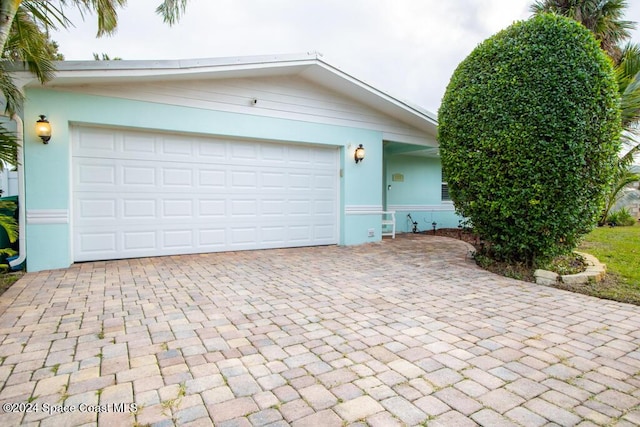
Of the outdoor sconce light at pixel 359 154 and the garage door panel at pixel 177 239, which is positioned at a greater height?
the outdoor sconce light at pixel 359 154

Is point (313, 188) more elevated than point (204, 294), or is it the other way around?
point (313, 188)

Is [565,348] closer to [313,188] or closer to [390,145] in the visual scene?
[313,188]

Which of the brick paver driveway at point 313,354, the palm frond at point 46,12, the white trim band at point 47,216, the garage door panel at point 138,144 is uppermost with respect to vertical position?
the palm frond at point 46,12

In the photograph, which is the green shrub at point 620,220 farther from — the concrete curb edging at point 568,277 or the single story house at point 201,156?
the concrete curb edging at point 568,277

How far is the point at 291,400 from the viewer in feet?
6.10

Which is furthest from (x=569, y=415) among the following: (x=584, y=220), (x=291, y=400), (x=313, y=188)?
(x=313, y=188)

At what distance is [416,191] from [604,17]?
274 inches

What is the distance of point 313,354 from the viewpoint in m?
2.41

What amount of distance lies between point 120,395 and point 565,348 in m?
2.98

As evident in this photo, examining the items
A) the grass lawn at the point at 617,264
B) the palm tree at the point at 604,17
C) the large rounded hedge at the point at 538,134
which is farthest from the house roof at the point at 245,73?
the palm tree at the point at 604,17

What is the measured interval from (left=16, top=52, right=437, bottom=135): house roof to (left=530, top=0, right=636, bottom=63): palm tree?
5774 mm

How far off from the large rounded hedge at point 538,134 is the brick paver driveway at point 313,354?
0.90 meters

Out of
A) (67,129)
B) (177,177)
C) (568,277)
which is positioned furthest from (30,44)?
(568,277)

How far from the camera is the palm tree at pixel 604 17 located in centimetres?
961
